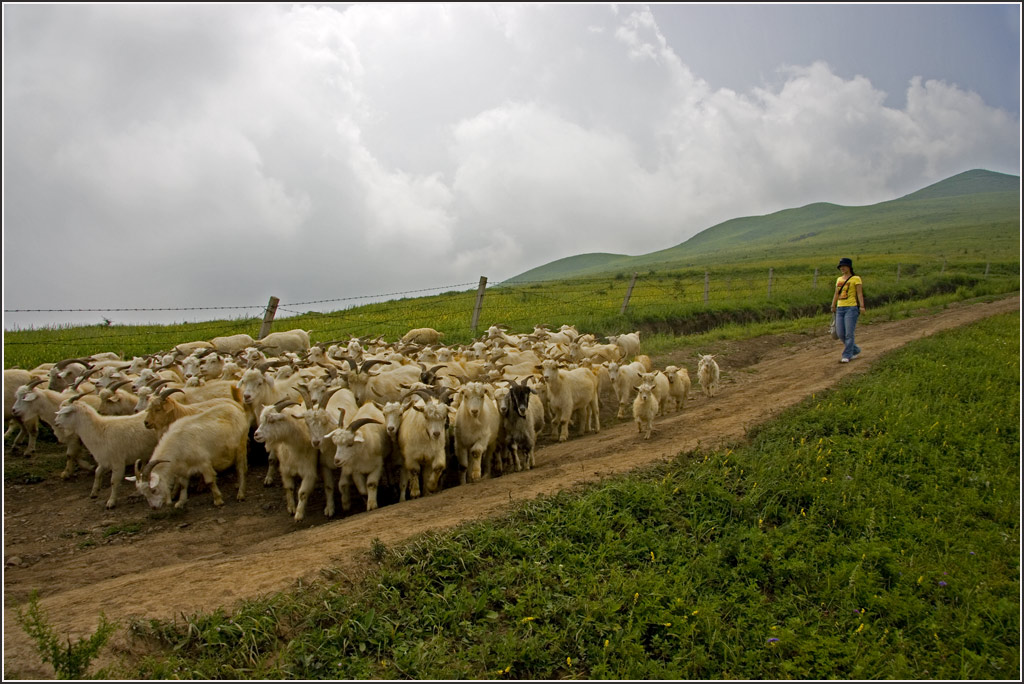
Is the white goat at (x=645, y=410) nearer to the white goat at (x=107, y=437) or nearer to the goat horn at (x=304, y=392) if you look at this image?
the goat horn at (x=304, y=392)

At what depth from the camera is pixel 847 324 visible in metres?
13.9

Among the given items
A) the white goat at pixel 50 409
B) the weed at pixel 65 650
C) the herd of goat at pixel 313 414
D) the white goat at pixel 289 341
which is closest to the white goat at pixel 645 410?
the herd of goat at pixel 313 414

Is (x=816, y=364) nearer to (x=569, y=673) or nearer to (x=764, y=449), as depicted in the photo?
(x=764, y=449)

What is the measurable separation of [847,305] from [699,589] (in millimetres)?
9918

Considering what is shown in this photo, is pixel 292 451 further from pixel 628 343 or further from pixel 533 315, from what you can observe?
pixel 533 315

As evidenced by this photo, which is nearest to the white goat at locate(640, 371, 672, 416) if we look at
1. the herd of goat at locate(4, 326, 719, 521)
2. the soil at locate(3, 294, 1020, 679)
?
the herd of goat at locate(4, 326, 719, 521)

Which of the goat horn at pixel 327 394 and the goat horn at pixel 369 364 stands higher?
the goat horn at pixel 369 364

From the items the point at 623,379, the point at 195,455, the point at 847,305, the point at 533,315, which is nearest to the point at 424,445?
the point at 195,455

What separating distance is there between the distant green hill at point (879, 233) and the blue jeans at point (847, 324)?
174ft

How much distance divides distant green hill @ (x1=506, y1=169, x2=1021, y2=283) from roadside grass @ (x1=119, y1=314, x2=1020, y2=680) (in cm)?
5991

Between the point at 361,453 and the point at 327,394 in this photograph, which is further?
the point at 327,394

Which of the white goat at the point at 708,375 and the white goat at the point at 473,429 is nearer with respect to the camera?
the white goat at the point at 473,429

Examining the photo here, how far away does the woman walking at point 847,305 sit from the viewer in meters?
13.6

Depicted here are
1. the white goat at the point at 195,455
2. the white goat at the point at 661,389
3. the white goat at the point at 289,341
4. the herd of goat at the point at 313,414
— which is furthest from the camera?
the white goat at the point at 289,341
